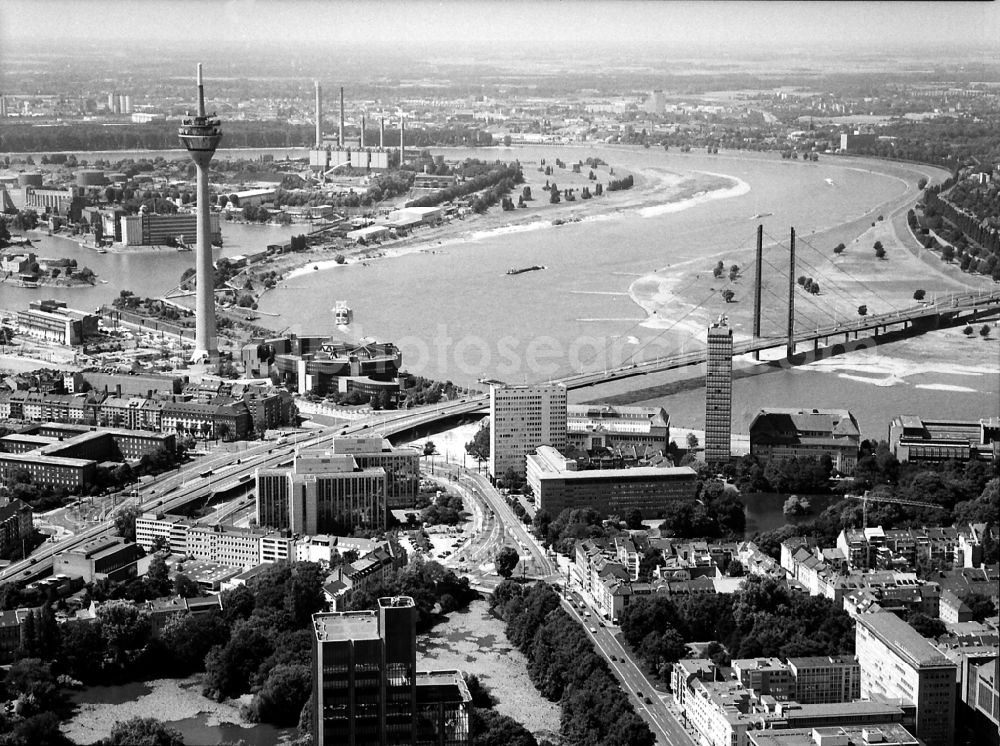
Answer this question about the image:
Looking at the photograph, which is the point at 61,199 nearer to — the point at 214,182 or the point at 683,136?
the point at 214,182

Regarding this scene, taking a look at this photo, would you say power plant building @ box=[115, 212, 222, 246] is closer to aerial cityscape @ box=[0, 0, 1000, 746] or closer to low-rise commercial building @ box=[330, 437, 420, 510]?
aerial cityscape @ box=[0, 0, 1000, 746]

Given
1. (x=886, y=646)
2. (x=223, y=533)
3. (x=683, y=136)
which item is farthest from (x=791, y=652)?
(x=683, y=136)

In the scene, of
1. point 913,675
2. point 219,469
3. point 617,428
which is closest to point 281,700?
point 913,675

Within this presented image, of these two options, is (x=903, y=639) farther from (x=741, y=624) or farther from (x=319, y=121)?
(x=319, y=121)

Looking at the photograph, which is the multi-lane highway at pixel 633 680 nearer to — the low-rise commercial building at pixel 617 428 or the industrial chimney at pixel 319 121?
the low-rise commercial building at pixel 617 428

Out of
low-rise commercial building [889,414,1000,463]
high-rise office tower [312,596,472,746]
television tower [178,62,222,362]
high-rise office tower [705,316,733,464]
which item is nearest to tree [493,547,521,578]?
high-rise office tower [705,316,733,464]
